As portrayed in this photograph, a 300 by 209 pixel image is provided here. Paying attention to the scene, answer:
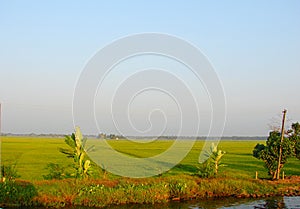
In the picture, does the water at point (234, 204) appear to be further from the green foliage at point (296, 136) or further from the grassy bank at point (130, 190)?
the green foliage at point (296, 136)

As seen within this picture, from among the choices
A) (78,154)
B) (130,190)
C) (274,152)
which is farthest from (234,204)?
(78,154)

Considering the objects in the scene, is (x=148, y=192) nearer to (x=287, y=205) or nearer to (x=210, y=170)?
(x=210, y=170)

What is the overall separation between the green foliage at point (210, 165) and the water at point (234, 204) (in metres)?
2.78

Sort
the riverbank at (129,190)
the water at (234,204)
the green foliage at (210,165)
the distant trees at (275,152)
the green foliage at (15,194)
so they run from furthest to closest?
the distant trees at (275,152) < the green foliage at (210,165) < the water at (234,204) < the riverbank at (129,190) < the green foliage at (15,194)

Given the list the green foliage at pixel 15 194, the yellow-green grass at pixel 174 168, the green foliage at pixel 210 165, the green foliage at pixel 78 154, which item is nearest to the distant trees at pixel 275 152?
the yellow-green grass at pixel 174 168

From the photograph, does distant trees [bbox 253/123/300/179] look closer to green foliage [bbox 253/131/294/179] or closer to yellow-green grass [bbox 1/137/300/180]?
green foliage [bbox 253/131/294/179]

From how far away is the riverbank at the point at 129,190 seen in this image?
17125 millimetres

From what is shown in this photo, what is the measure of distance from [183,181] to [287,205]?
5485 mm

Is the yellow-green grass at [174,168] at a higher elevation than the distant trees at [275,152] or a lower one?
lower

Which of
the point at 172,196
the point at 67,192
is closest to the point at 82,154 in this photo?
the point at 67,192

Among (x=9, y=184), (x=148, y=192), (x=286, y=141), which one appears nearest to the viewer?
(x=9, y=184)

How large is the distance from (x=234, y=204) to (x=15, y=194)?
35.4 feet

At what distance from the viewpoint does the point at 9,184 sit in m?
17.4

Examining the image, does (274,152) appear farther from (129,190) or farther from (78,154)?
(78,154)
